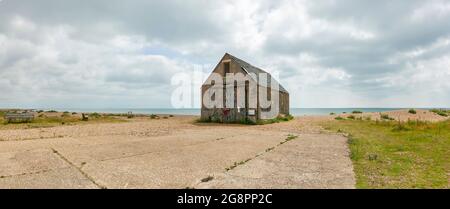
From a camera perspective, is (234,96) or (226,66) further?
(226,66)

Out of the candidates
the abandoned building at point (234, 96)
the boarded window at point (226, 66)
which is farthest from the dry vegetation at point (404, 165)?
the boarded window at point (226, 66)

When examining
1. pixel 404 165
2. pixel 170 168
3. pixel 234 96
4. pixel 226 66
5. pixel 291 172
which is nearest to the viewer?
pixel 291 172

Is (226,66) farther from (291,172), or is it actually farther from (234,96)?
(291,172)

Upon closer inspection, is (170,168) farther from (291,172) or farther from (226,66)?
(226,66)

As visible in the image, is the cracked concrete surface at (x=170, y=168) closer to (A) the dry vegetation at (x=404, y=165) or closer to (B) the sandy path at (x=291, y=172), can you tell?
(B) the sandy path at (x=291, y=172)

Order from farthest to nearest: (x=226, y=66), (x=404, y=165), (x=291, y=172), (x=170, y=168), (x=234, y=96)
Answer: (x=226, y=66) < (x=234, y=96) < (x=404, y=165) < (x=170, y=168) < (x=291, y=172)

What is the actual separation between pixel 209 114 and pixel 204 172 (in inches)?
817

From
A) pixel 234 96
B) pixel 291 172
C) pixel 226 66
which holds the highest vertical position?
pixel 226 66

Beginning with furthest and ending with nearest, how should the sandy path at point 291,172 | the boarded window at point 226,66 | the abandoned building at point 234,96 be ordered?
the boarded window at point 226,66 < the abandoned building at point 234,96 < the sandy path at point 291,172

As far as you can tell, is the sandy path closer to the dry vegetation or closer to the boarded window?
the dry vegetation

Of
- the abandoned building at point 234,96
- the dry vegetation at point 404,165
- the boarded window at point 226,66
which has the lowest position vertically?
the dry vegetation at point 404,165

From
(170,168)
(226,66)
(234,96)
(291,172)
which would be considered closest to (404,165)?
(291,172)

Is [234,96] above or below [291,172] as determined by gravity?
above
